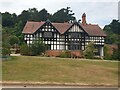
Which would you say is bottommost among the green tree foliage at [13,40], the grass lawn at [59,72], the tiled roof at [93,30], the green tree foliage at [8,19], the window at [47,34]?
the grass lawn at [59,72]

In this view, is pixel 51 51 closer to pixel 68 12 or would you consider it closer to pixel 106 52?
pixel 106 52

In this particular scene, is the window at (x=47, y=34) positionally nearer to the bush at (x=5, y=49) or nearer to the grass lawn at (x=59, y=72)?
the bush at (x=5, y=49)

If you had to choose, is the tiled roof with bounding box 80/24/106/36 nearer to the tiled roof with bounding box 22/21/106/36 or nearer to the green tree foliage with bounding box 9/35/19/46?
the tiled roof with bounding box 22/21/106/36

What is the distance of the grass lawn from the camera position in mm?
24184

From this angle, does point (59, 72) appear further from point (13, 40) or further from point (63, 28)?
point (63, 28)

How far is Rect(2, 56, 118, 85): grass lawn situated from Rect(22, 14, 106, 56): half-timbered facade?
59.3 feet

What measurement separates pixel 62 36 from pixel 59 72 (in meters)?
24.7

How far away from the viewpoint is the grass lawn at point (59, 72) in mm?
24184

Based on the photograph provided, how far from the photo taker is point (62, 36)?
52375 millimetres

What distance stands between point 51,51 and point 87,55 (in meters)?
7.37

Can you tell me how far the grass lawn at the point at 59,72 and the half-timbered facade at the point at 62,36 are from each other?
1807 cm

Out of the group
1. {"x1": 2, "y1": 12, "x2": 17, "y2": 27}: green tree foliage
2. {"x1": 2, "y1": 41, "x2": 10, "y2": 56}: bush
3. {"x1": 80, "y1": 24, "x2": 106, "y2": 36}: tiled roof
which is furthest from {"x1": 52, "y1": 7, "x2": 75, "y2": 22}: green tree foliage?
{"x1": 2, "y1": 41, "x2": 10, "y2": 56}: bush

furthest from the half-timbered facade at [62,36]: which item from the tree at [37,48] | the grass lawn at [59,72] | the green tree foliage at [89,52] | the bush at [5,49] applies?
the grass lawn at [59,72]

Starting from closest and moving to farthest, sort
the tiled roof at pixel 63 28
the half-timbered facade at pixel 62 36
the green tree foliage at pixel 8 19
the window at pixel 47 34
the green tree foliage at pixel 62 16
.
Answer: the window at pixel 47 34
the half-timbered facade at pixel 62 36
the tiled roof at pixel 63 28
the green tree foliage at pixel 8 19
the green tree foliage at pixel 62 16
